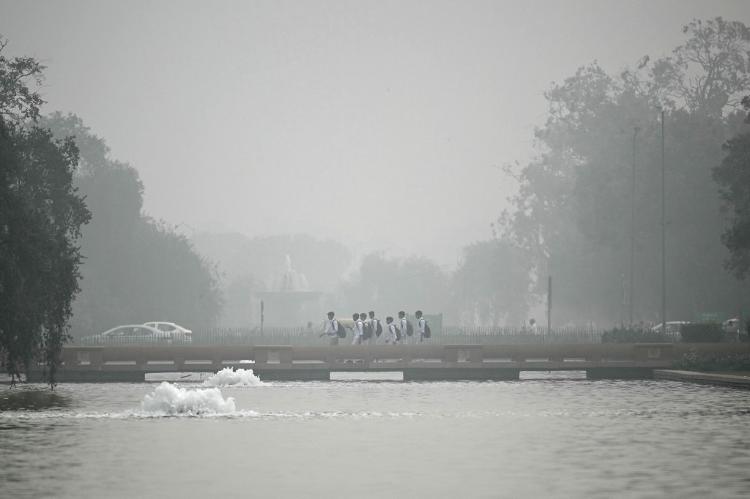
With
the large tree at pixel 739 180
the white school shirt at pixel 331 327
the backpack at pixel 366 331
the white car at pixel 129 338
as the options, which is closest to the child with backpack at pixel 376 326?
the backpack at pixel 366 331

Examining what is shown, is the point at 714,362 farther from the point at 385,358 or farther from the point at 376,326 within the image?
the point at 376,326

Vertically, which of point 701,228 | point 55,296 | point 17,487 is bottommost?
point 17,487

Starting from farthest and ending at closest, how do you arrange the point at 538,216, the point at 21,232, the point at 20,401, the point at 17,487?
1. the point at 538,216
2. the point at 20,401
3. the point at 21,232
4. the point at 17,487

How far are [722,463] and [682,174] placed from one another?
69.0m

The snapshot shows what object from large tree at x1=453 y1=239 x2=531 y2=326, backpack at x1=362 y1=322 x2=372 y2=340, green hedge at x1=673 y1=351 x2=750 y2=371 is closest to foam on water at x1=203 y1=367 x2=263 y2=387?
backpack at x1=362 y1=322 x2=372 y2=340

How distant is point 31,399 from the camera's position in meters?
39.4

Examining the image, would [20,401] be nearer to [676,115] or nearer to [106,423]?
[106,423]

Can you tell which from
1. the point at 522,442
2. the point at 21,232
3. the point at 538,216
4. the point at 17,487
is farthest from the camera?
the point at 538,216

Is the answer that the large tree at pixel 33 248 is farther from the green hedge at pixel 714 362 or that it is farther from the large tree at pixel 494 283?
the large tree at pixel 494 283

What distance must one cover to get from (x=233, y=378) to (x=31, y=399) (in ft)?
33.7

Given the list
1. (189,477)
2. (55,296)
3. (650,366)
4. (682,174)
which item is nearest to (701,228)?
(682,174)

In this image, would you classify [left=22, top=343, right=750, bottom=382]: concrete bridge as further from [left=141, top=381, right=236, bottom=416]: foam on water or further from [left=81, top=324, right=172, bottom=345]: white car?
[left=141, top=381, right=236, bottom=416]: foam on water

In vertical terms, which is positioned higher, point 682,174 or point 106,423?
point 682,174

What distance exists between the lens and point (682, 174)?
294 feet
